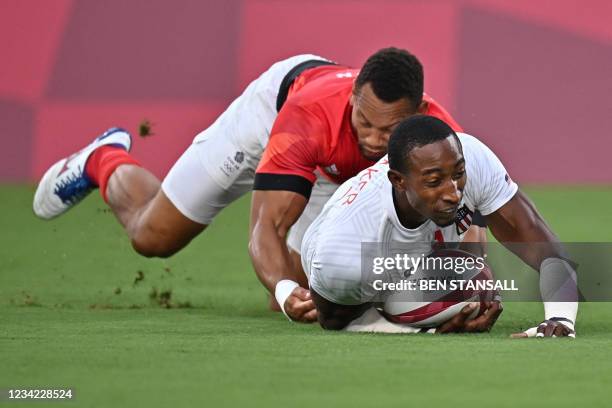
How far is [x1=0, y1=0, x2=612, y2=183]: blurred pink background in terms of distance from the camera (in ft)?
36.6

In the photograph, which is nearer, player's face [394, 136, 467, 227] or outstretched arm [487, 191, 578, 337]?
player's face [394, 136, 467, 227]

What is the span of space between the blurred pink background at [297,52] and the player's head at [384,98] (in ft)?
18.6

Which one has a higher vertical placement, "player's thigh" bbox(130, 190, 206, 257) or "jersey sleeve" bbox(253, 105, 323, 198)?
"jersey sleeve" bbox(253, 105, 323, 198)

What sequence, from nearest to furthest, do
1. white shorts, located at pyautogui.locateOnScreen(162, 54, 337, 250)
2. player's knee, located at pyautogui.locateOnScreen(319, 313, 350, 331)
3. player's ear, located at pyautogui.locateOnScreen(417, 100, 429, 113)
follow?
player's knee, located at pyautogui.locateOnScreen(319, 313, 350, 331), player's ear, located at pyautogui.locateOnScreen(417, 100, 429, 113), white shorts, located at pyautogui.locateOnScreen(162, 54, 337, 250)

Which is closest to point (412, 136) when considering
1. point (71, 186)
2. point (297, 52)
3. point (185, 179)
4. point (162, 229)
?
point (185, 179)

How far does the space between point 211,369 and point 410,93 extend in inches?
81.8

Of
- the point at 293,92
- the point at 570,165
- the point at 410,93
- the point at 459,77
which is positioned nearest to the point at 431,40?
the point at 459,77

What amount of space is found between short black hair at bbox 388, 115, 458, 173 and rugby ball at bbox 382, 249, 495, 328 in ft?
1.35

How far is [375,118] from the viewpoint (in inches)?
209

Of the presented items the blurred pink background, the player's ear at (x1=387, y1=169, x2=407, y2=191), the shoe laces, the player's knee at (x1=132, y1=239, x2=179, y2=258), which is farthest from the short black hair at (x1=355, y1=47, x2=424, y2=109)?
the blurred pink background

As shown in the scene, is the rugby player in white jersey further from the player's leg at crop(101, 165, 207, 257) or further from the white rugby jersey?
the player's leg at crop(101, 165, 207, 257)

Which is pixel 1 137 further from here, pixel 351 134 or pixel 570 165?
pixel 351 134

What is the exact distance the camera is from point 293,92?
6.20 m

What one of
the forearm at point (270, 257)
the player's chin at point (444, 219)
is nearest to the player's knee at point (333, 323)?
the forearm at point (270, 257)
